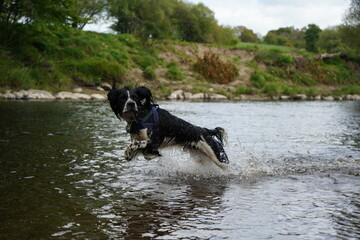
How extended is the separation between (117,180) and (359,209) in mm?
3532

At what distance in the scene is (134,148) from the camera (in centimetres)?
716

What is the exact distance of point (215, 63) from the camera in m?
42.2

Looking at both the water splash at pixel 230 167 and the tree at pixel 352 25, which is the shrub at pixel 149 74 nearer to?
the tree at pixel 352 25

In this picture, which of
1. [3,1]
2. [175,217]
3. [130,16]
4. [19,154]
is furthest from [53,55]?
[175,217]

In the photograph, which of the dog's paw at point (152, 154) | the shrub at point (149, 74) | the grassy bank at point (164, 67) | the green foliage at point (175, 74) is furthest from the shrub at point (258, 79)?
the dog's paw at point (152, 154)

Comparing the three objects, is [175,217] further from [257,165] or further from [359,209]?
[257,165]

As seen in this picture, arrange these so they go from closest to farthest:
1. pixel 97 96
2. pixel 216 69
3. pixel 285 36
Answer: pixel 97 96 → pixel 216 69 → pixel 285 36

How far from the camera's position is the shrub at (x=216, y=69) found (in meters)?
40.8

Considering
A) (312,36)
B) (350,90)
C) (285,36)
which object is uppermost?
(285,36)

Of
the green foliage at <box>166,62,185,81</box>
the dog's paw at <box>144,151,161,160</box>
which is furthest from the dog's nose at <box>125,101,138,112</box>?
the green foliage at <box>166,62,185,81</box>

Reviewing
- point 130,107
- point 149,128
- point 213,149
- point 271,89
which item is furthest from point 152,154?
point 271,89

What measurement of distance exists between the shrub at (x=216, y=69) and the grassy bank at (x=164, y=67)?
6 cm

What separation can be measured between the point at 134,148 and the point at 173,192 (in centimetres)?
133

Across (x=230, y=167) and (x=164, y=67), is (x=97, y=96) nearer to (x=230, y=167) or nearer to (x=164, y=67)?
(x=164, y=67)
